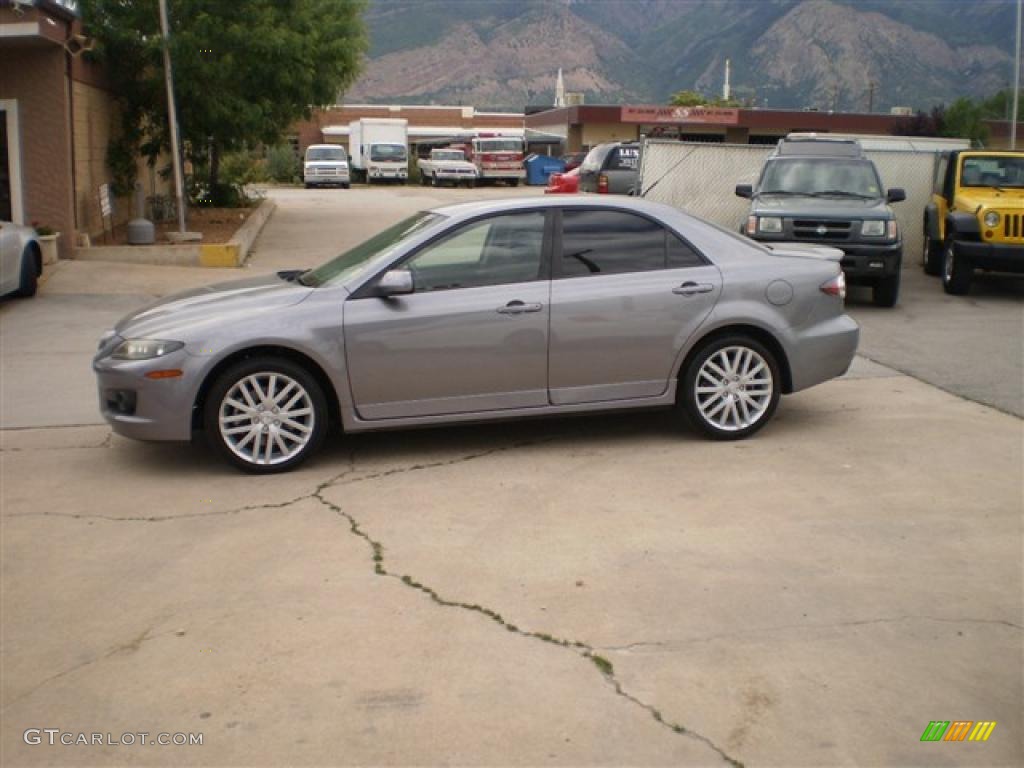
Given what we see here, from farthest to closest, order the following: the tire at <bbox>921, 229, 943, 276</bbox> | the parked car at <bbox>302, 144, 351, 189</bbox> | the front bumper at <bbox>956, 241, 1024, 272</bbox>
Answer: the parked car at <bbox>302, 144, 351, 189</bbox> → the tire at <bbox>921, 229, 943, 276</bbox> → the front bumper at <bbox>956, 241, 1024, 272</bbox>

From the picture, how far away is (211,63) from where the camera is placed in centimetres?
2025

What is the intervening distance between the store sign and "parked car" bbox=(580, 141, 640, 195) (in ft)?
122

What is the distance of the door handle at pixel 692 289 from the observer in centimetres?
746

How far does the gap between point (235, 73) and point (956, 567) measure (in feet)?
59.0

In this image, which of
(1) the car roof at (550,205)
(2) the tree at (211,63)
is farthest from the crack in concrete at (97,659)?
(2) the tree at (211,63)

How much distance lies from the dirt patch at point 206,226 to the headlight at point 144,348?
1290 centimetres

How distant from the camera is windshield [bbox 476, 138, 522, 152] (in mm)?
52125

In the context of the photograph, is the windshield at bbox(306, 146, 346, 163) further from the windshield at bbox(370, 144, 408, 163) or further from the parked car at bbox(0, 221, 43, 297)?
the parked car at bbox(0, 221, 43, 297)

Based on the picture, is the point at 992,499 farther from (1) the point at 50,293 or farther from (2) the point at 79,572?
(1) the point at 50,293

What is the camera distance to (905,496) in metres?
6.61

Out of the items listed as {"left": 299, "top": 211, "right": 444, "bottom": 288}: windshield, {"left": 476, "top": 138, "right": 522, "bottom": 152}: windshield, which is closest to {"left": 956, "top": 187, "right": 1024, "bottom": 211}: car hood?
{"left": 299, "top": 211, "right": 444, "bottom": 288}: windshield

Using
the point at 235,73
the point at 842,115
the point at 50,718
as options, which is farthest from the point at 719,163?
the point at 842,115

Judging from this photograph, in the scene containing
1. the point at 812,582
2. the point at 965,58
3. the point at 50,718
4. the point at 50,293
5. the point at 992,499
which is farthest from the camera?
the point at 965,58

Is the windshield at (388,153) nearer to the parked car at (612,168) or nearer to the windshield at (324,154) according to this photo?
the windshield at (324,154)
